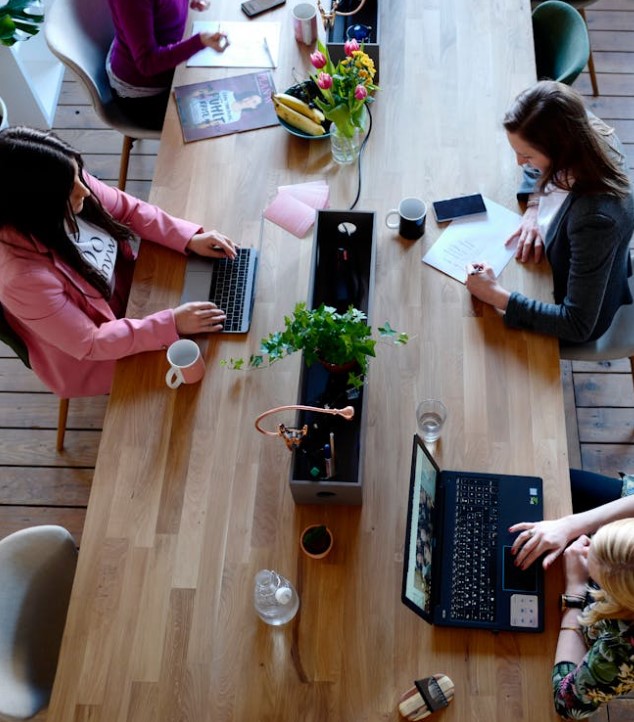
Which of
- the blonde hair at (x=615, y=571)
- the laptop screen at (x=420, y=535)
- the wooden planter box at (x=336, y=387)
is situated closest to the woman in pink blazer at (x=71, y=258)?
the wooden planter box at (x=336, y=387)

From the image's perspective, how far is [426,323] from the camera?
1.85 m

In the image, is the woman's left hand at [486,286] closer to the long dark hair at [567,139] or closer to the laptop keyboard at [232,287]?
the long dark hair at [567,139]

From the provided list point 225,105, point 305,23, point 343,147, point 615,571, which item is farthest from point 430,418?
point 305,23

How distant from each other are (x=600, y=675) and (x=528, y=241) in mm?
1142

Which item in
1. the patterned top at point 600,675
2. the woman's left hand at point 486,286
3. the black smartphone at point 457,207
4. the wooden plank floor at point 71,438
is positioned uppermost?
the black smartphone at point 457,207

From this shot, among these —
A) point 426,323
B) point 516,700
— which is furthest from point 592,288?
point 516,700

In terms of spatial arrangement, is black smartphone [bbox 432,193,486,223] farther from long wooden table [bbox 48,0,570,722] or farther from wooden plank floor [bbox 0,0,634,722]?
wooden plank floor [bbox 0,0,634,722]

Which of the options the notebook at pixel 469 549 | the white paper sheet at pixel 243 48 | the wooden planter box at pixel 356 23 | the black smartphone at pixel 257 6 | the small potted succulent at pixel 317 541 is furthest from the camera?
the black smartphone at pixel 257 6

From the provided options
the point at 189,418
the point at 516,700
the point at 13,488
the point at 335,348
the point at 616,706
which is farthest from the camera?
the point at 13,488

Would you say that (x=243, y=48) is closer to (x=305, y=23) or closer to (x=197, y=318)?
(x=305, y=23)

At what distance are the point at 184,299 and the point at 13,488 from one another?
123 cm

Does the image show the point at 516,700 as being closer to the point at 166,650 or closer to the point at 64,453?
the point at 166,650

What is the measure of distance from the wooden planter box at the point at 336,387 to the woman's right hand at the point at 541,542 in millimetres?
384

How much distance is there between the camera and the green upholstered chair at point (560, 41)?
2289 millimetres
